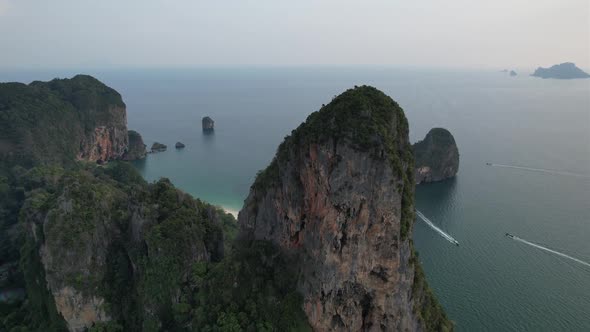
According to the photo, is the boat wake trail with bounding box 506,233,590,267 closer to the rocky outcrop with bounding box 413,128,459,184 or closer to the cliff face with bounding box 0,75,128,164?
the rocky outcrop with bounding box 413,128,459,184

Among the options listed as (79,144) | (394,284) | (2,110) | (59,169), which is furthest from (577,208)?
(2,110)

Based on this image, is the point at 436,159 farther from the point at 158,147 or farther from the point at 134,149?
the point at 158,147

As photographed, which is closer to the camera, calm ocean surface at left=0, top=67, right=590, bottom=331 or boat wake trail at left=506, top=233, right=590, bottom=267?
calm ocean surface at left=0, top=67, right=590, bottom=331

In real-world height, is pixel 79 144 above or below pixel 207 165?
above

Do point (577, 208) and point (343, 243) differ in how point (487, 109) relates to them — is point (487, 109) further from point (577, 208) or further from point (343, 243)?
point (343, 243)

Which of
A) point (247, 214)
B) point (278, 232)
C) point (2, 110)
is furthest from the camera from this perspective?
point (2, 110)

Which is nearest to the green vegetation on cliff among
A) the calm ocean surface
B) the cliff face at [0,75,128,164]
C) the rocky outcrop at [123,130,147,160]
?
the calm ocean surface
